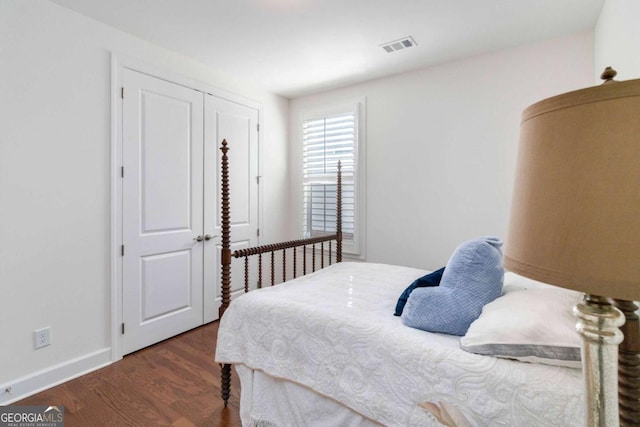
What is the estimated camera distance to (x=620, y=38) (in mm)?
1717

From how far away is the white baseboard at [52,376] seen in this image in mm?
1991

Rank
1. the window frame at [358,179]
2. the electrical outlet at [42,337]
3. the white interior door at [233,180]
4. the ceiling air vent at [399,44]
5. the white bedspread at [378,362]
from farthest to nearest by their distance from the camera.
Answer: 1. the window frame at [358,179]
2. the white interior door at [233,180]
3. the ceiling air vent at [399,44]
4. the electrical outlet at [42,337]
5. the white bedspread at [378,362]

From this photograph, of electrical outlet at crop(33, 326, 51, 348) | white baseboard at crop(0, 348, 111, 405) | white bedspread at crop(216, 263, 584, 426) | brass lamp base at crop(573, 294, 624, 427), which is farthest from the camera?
electrical outlet at crop(33, 326, 51, 348)

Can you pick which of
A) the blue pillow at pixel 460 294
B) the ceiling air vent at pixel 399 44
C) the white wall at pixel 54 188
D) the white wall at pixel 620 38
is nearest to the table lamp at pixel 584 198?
the blue pillow at pixel 460 294

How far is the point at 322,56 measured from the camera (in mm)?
2885

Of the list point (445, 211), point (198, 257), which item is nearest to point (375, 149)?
point (445, 211)

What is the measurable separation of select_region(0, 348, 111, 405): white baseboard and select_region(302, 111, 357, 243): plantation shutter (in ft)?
7.65

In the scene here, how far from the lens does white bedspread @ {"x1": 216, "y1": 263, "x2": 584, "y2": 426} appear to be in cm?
106

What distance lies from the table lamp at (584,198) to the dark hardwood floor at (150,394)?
1.85m

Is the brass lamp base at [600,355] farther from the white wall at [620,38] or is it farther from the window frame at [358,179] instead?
the window frame at [358,179]

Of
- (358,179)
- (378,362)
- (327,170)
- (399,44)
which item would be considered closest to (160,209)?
(327,170)

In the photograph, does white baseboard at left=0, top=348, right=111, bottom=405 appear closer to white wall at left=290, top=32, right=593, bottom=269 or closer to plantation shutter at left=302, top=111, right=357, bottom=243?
plantation shutter at left=302, top=111, right=357, bottom=243

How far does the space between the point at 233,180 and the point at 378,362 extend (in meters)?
2.58

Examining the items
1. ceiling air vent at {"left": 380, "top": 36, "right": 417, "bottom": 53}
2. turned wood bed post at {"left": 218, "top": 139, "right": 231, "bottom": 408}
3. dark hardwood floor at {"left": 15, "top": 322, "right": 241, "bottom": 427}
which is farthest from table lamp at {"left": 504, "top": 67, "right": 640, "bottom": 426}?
ceiling air vent at {"left": 380, "top": 36, "right": 417, "bottom": 53}
